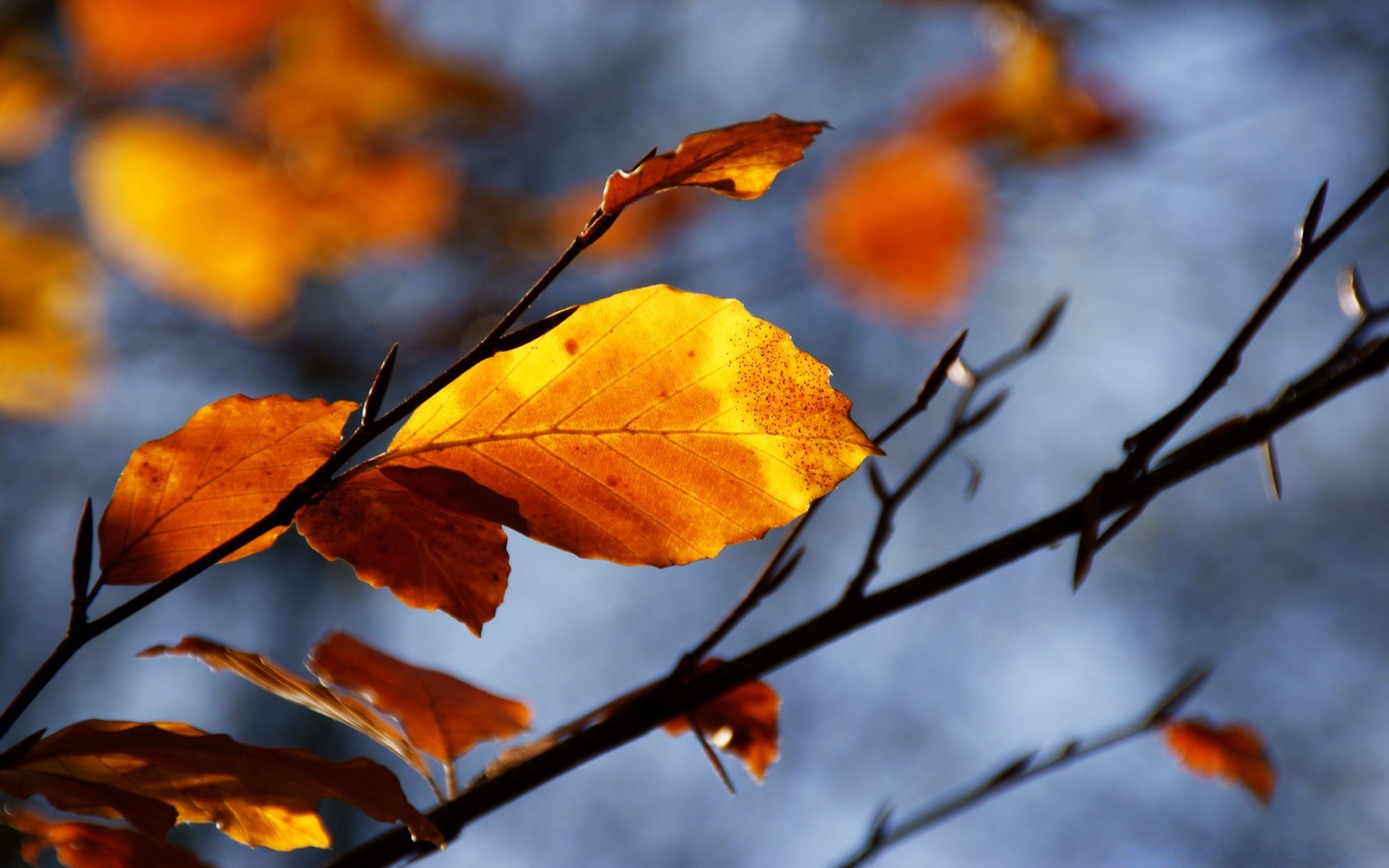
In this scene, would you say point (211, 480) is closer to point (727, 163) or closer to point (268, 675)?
point (268, 675)

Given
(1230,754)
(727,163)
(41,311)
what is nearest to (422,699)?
(727,163)

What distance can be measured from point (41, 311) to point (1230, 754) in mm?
1461

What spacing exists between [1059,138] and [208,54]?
5.50 ft

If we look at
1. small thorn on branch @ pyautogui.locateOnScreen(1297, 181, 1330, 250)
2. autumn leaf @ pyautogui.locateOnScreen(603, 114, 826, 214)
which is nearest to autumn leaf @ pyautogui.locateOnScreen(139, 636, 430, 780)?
autumn leaf @ pyautogui.locateOnScreen(603, 114, 826, 214)

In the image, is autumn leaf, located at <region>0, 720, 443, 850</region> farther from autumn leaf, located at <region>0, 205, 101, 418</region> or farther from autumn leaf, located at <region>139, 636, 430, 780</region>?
autumn leaf, located at <region>0, 205, 101, 418</region>

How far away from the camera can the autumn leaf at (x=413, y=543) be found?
25 centimetres

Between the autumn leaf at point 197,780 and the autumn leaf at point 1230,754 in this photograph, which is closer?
the autumn leaf at point 197,780

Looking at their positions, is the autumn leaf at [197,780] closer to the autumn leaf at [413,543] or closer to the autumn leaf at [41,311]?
the autumn leaf at [413,543]

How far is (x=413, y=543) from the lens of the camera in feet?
0.86

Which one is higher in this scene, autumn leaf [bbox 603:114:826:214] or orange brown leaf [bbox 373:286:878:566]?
autumn leaf [bbox 603:114:826:214]

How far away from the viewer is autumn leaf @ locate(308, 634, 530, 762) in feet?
1.10

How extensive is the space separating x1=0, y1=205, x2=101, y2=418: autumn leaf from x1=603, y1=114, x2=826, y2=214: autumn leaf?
0.89 meters

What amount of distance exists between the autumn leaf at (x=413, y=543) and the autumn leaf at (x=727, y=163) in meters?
0.09

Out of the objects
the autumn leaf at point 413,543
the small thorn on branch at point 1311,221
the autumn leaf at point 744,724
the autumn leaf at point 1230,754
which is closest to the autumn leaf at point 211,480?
the autumn leaf at point 413,543
